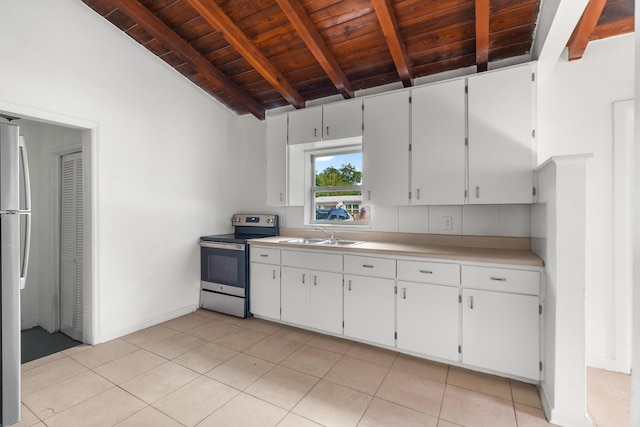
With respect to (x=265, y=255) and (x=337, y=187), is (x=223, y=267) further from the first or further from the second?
(x=337, y=187)

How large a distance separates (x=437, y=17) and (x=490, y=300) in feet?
7.40

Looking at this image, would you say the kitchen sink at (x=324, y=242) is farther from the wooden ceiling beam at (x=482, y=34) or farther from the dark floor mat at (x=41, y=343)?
the dark floor mat at (x=41, y=343)

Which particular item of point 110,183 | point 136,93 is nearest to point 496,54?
point 136,93

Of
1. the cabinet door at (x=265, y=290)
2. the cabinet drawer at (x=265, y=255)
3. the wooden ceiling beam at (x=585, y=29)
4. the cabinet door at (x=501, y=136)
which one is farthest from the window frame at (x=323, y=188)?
the wooden ceiling beam at (x=585, y=29)

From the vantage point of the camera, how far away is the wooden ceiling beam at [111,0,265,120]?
2.65m

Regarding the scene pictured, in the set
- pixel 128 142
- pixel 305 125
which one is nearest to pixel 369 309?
pixel 305 125

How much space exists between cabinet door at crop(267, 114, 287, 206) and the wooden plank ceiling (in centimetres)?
34

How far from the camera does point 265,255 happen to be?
10.7ft

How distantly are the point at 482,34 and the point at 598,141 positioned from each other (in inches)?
49.2

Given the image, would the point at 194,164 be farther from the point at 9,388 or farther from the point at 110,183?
the point at 9,388

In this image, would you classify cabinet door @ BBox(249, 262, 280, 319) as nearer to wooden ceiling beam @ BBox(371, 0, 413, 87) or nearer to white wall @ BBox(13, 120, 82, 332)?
white wall @ BBox(13, 120, 82, 332)

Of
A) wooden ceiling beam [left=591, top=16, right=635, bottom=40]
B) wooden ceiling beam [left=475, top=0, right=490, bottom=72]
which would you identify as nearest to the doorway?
wooden ceiling beam [left=475, top=0, right=490, bottom=72]

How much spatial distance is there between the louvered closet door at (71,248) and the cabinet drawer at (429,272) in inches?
125

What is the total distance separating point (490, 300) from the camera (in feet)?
7.13
